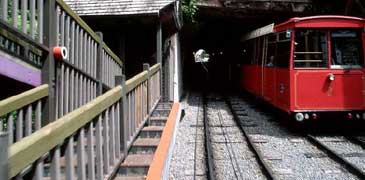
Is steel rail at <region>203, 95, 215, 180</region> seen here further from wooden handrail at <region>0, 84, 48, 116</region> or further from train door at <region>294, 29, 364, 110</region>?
wooden handrail at <region>0, 84, 48, 116</region>

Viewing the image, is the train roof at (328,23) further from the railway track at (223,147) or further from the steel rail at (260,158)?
the railway track at (223,147)

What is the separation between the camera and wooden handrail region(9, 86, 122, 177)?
208cm

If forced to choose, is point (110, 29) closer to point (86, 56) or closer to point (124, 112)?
point (86, 56)

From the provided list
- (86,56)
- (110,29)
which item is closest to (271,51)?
(110,29)

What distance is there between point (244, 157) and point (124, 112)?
169 inches

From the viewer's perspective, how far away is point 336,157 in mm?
8711

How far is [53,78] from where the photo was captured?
209 inches

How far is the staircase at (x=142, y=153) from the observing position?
5129 mm

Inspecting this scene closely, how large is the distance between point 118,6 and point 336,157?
21.0 feet

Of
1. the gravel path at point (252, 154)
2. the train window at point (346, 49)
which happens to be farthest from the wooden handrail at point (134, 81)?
the train window at point (346, 49)

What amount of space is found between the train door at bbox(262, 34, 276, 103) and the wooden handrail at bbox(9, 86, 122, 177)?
924 centimetres

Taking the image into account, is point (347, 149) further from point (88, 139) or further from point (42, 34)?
point (88, 139)

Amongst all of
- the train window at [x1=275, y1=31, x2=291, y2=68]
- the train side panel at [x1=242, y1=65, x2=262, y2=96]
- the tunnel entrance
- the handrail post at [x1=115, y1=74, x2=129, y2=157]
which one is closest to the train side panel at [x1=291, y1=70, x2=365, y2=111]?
the train window at [x1=275, y1=31, x2=291, y2=68]

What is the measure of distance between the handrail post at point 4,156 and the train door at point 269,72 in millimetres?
10905
